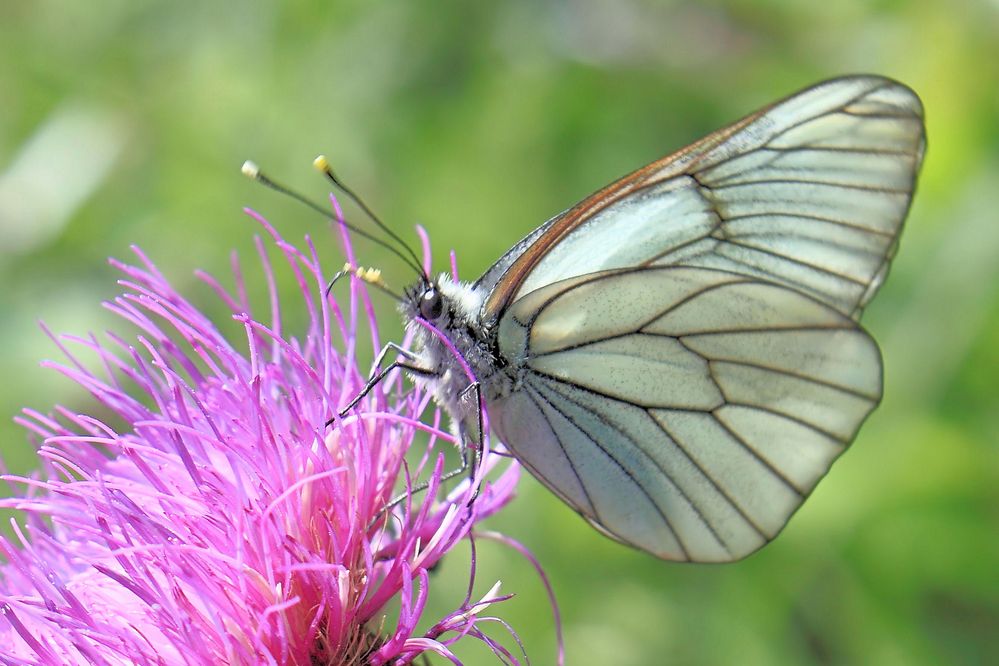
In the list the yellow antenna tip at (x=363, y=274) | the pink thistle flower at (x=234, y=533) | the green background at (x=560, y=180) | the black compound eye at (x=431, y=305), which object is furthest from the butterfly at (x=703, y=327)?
the green background at (x=560, y=180)

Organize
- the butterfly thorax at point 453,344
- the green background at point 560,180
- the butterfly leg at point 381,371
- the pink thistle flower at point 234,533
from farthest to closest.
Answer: the green background at point 560,180
the butterfly thorax at point 453,344
the butterfly leg at point 381,371
the pink thistle flower at point 234,533

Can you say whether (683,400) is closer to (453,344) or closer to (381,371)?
(453,344)

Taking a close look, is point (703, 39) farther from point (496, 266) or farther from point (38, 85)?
point (38, 85)

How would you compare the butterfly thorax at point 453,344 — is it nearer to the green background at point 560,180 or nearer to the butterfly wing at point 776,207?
the butterfly wing at point 776,207

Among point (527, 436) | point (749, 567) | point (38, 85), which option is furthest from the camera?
point (38, 85)

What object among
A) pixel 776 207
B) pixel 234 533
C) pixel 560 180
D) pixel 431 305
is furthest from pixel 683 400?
pixel 560 180

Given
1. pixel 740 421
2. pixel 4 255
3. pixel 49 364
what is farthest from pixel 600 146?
pixel 49 364
